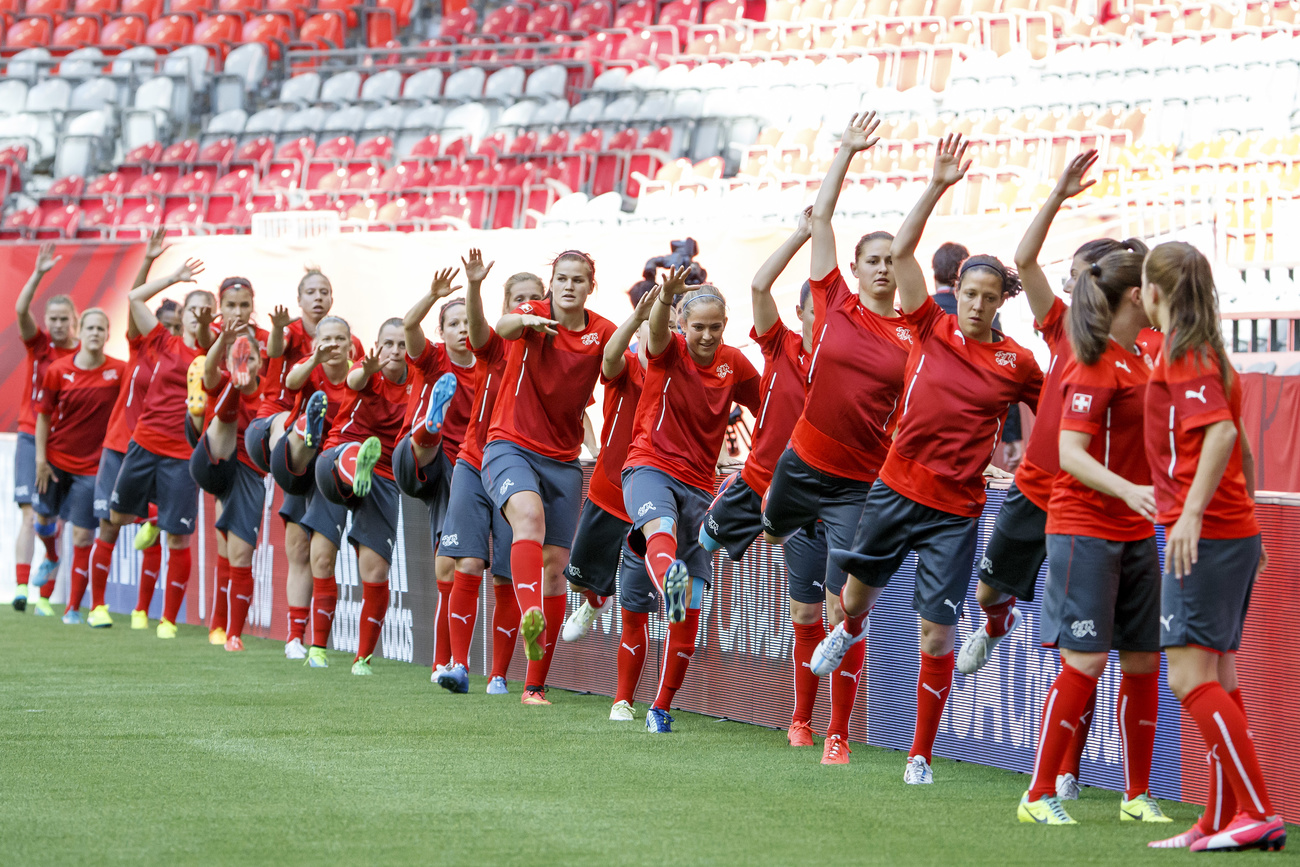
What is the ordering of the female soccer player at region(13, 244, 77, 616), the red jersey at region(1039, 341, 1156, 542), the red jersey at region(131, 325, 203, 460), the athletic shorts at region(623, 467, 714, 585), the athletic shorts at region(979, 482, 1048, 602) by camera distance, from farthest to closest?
the female soccer player at region(13, 244, 77, 616) → the red jersey at region(131, 325, 203, 460) → the athletic shorts at region(623, 467, 714, 585) → the athletic shorts at region(979, 482, 1048, 602) → the red jersey at region(1039, 341, 1156, 542)

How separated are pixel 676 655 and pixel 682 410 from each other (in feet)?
3.52

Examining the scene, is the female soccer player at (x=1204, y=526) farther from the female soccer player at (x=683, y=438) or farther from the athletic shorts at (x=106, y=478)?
the athletic shorts at (x=106, y=478)

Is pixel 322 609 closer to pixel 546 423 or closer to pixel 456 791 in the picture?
pixel 546 423

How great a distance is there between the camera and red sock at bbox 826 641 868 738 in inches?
239

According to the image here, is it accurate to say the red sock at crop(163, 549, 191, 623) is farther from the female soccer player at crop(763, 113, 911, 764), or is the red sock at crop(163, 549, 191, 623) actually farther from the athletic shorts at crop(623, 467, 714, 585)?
the female soccer player at crop(763, 113, 911, 764)

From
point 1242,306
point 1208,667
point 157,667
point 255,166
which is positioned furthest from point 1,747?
point 255,166

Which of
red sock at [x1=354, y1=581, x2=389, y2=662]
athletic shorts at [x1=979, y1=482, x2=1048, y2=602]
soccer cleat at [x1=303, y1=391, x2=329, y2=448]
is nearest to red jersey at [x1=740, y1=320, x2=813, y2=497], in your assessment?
athletic shorts at [x1=979, y1=482, x2=1048, y2=602]

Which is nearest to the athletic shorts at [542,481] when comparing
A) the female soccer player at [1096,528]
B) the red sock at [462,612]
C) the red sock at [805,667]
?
the red sock at [462,612]

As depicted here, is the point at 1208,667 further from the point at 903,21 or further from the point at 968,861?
the point at 903,21

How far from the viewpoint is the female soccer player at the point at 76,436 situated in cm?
1192

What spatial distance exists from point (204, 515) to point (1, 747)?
6309 mm

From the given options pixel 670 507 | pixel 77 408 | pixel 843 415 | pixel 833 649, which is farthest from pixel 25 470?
pixel 833 649

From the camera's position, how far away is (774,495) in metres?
6.12

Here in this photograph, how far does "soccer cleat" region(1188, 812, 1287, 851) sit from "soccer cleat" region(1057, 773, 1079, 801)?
0.99 metres
